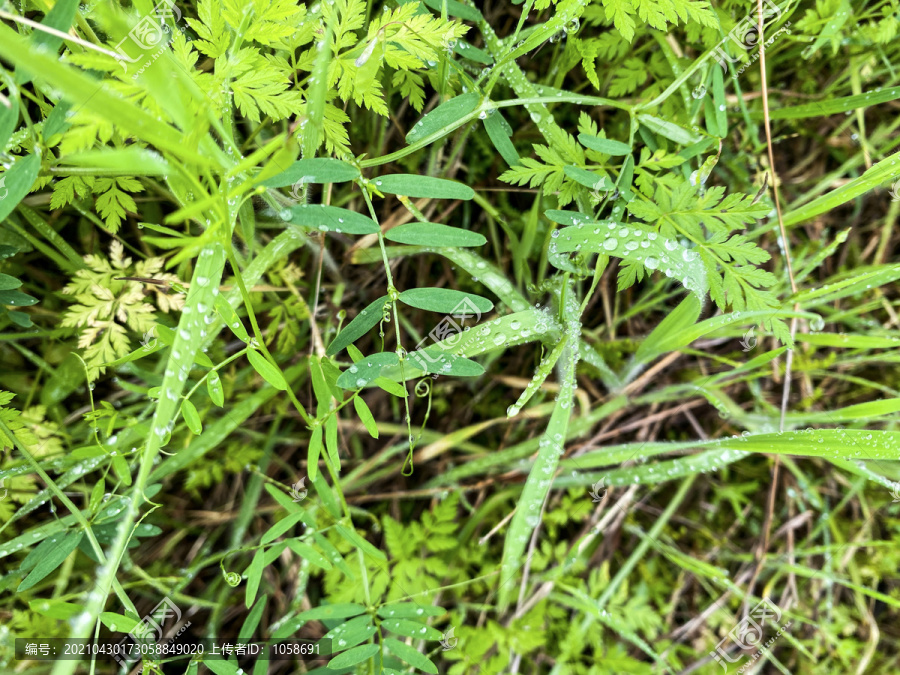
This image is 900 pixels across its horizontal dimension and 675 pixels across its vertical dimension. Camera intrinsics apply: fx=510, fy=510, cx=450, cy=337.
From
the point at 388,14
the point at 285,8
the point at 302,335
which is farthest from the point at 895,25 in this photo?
the point at 302,335

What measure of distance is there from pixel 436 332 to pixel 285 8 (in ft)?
3.23

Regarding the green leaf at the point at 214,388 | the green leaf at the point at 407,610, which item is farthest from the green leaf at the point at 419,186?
the green leaf at the point at 407,610

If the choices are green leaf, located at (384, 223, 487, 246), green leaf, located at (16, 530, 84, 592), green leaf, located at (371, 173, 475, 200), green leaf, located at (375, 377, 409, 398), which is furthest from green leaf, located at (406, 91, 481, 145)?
green leaf, located at (16, 530, 84, 592)

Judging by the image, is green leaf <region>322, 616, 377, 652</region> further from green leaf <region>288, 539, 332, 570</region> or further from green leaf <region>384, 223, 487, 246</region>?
green leaf <region>384, 223, 487, 246</region>

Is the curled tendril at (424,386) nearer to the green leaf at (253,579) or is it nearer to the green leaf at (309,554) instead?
the green leaf at (309,554)

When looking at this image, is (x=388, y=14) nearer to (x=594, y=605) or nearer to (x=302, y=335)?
(x=302, y=335)

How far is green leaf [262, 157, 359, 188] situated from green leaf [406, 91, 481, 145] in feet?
0.79

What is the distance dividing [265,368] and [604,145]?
1.12 meters

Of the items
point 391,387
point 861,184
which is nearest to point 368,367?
point 391,387

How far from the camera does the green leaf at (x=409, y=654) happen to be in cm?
149

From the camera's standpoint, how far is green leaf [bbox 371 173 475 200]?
4.40ft

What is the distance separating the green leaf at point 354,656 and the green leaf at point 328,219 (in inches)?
47.2

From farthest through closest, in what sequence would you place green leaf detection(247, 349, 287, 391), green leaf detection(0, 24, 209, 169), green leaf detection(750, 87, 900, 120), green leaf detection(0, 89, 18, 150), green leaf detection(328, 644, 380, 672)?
green leaf detection(750, 87, 900, 120) → green leaf detection(328, 644, 380, 672) → green leaf detection(247, 349, 287, 391) → green leaf detection(0, 89, 18, 150) → green leaf detection(0, 24, 209, 169)

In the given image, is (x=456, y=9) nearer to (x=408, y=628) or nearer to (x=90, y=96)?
(x=90, y=96)
